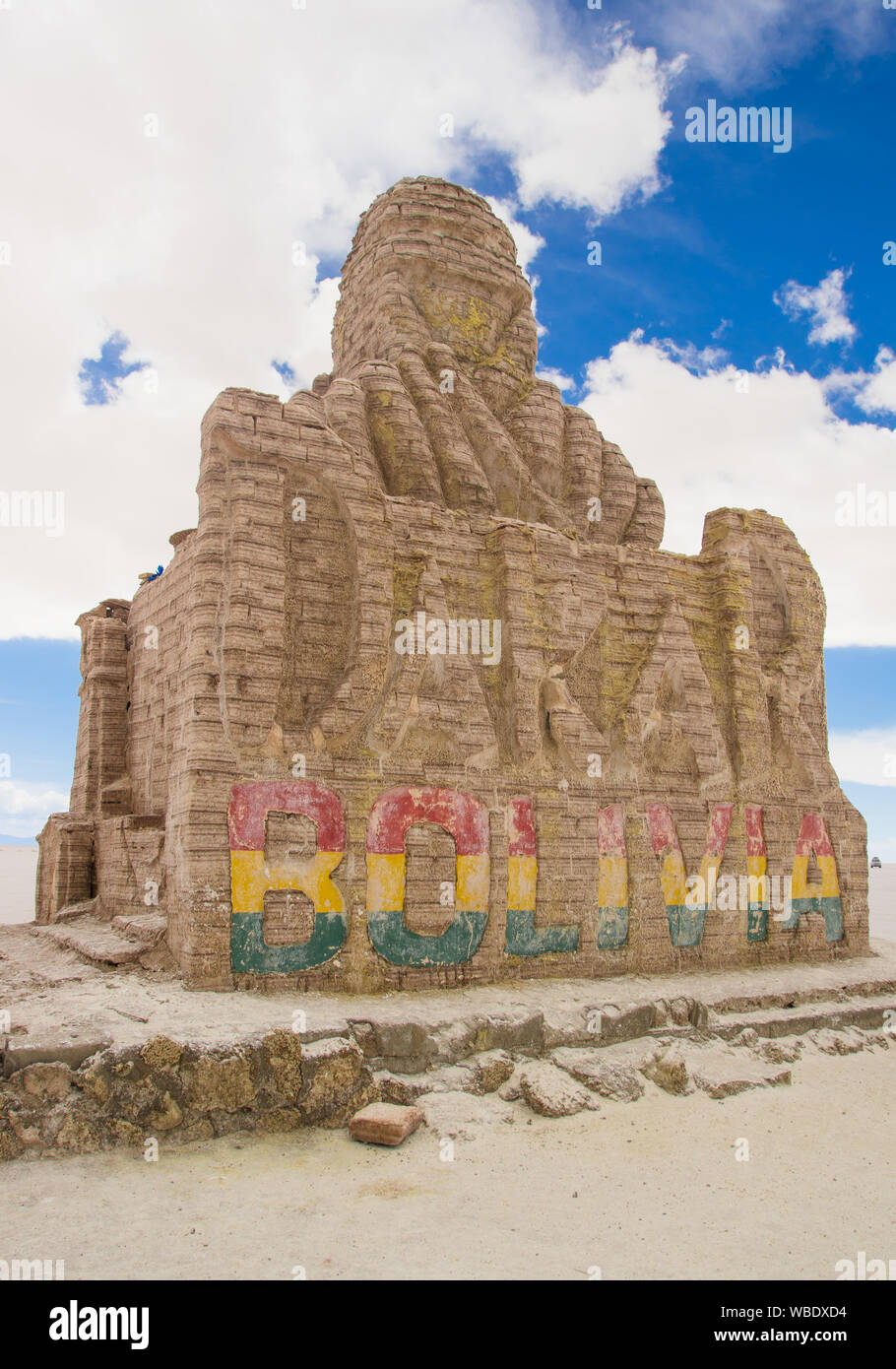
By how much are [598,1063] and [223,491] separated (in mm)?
7060

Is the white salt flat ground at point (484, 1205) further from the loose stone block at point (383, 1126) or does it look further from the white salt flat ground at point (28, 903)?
the white salt flat ground at point (28, 903)

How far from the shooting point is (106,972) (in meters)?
9.38

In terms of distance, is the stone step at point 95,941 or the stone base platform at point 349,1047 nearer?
the stone base platform at point 349,1047

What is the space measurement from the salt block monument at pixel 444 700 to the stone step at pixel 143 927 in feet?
0.22

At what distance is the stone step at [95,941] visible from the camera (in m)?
9.41

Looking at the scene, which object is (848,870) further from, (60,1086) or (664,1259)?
(60,1086)

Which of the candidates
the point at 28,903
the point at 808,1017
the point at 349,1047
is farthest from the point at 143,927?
the point at 28,903

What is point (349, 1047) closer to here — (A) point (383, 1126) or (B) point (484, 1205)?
(A) point (383, 1126)

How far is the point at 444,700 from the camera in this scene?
10500 mm

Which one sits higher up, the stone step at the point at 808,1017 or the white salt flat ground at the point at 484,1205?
the stone step at the point at 808,1017

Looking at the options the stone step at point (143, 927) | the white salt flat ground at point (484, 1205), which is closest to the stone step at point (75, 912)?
the stone step at point (143, 927)

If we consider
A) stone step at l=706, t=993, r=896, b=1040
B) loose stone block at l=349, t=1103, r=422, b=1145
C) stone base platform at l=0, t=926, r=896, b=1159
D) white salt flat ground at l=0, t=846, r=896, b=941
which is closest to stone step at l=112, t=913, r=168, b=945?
stone base platform at l=0, t=926, r=896, b=1159

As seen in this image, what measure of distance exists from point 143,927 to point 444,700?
4.15 m

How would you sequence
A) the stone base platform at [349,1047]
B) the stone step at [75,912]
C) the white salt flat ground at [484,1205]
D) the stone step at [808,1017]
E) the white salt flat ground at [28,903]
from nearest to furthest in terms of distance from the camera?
the white salt flat ground at [484,1205] → the stone base platform at [349,1047] → the stone step at [808,1017] → the stone step at [75,912] → the white salt flat ground at [28,903]
